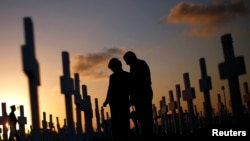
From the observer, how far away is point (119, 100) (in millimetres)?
8555

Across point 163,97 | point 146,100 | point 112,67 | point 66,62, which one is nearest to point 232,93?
point 146,100

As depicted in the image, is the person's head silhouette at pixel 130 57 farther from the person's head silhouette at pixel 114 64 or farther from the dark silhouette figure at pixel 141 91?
the person's head silhouette at pixel 114 64

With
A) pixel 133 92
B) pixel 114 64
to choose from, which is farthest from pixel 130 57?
pixel 133 92

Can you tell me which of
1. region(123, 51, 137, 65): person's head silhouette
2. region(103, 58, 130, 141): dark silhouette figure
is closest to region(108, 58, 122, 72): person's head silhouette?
region(103, 58, 130, 141): dark silhouette figure

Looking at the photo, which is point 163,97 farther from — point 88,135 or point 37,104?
point 37,104

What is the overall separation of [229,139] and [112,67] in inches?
115

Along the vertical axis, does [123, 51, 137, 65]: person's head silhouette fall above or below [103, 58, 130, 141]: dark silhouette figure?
above

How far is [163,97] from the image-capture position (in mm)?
24859

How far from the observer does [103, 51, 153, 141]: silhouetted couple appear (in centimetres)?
848

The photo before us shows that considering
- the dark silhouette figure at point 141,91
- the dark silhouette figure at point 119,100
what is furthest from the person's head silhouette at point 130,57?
the dark silhouette figure at point 119,100

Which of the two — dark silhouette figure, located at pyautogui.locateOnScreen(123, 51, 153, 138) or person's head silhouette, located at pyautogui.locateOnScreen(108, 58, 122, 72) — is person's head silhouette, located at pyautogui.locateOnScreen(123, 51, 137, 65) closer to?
dark silhouette figure, located at pyautogui.locateOnScreen(123, 51, 153, 138)

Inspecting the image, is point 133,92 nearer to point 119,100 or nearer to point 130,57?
point 119,100

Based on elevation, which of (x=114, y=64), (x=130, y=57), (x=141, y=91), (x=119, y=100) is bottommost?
(x=119, y=100)

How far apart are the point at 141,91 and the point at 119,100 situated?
0.49 meters
